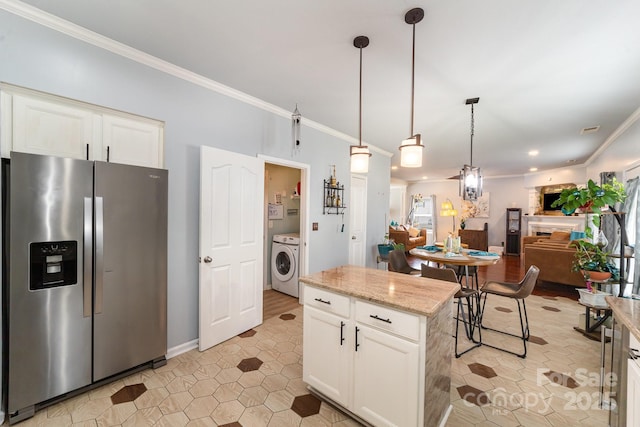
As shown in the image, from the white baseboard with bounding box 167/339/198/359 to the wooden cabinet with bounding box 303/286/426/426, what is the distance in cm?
134

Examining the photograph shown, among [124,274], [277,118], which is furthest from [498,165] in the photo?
[124,274]

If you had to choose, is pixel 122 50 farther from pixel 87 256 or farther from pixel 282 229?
pixel 282 229

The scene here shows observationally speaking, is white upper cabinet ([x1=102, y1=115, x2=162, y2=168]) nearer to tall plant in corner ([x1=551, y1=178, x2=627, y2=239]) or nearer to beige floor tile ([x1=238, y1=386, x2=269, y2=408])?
beige floor tile ([x1=238, y1=386, x2=269, y2=408])

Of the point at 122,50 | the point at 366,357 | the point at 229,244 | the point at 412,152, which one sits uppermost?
the point at 122,50

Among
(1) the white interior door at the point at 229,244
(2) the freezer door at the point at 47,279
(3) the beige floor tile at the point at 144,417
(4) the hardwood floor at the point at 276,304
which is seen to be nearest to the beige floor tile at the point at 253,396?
(3) the beige floor tile at the point at 144,417

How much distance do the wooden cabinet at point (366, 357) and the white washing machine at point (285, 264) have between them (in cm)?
213

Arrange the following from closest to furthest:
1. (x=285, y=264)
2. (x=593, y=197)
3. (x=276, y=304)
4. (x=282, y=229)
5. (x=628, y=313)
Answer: (x=628, y=313)
(x=593, y=197)
(x=276, y=304)
(x=285, y=264)
(x=282, y=229)

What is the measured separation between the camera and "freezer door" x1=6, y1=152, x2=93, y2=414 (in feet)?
5.35

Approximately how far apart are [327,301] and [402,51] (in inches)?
79.0

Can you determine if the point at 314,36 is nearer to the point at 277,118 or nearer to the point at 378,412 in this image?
Answer: the point at 277,118

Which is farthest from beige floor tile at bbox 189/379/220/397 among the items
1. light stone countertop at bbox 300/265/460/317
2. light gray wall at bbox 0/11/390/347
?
light stone countertop at bbox 300/265/460/317

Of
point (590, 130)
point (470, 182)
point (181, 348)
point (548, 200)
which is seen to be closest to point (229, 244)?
point (181, 348)

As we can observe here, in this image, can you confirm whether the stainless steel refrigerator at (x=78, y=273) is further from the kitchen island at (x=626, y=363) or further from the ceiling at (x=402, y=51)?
the kitchen island at (x=626, y=363)

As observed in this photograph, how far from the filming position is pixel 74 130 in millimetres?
1961
